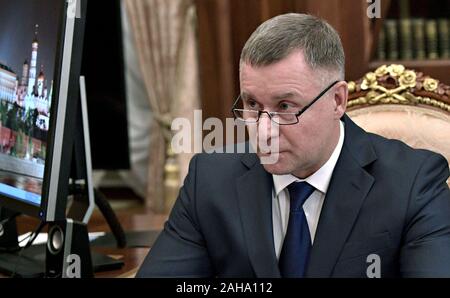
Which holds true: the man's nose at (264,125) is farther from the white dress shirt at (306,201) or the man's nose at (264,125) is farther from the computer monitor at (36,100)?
the computer monitor at (36,100)

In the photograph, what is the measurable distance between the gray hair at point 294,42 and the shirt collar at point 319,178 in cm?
20

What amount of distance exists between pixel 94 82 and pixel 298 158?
8.40 feet

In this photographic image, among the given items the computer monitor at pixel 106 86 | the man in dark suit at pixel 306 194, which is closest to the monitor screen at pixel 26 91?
the man in dark suit at pixel 306 194

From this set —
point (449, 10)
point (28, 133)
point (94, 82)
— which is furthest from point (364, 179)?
point (94, 82)

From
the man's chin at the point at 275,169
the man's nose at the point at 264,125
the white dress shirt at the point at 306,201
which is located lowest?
the white dress shirt at the point at 306,201

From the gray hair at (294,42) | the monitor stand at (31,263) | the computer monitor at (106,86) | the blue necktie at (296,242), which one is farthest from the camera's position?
the computer monitor at (106,86)

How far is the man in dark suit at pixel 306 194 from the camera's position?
1.44 m

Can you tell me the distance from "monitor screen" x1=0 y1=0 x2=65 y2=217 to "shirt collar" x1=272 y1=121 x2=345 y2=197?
48 centimetres

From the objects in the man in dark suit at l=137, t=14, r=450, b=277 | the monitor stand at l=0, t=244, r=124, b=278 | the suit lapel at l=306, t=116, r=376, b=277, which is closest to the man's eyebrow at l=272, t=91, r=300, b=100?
the man in dark suit at l=137, t=14, r=450, b=277

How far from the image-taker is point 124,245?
214 cm

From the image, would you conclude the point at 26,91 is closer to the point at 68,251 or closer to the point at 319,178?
the point at 68,251

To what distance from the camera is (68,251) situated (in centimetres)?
161

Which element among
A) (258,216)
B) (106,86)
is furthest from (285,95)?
(106,86)
